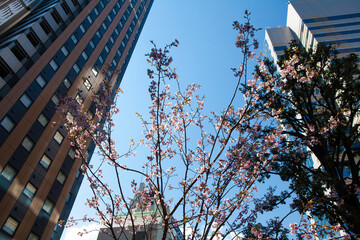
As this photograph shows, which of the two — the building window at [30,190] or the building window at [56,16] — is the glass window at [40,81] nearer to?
the building window at [56,16]

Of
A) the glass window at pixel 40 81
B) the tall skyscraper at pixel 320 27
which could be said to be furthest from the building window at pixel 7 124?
the tall skyscraper at pixel 320 27

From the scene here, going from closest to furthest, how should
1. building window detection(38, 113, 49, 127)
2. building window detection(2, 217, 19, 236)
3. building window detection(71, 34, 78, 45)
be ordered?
building window detection(2, 217, 19, 236)
building window detection(38, 113, 49, 127)
building window detection(71, 34, 78, 45)

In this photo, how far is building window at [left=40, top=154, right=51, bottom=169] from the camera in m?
20.8

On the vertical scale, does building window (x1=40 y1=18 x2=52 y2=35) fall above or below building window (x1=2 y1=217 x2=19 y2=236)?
above

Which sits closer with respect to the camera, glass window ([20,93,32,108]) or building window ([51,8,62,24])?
glass window ([20,93,32,108])

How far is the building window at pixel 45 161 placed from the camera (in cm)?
2083

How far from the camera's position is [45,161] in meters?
21.2

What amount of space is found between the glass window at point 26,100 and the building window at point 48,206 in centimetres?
832

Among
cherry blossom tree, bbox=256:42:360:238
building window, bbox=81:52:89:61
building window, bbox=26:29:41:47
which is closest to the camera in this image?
cherry blossom tree, bbox=256:42:360:238

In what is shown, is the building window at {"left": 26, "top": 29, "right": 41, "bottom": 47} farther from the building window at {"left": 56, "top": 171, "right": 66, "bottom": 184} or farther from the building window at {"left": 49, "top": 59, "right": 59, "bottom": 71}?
the building window at {"left": 56, "top": 171, "right": 66, "bottom": 184}

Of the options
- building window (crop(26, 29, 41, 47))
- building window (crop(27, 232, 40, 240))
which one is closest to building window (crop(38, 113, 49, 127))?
building window (crop(26, 29, 41, 47))

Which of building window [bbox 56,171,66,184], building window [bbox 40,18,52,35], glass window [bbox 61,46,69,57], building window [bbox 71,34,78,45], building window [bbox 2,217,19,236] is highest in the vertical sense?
building window [bbox 71,34,78,45]

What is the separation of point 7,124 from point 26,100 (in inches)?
115

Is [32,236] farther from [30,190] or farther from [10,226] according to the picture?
[30,190]
